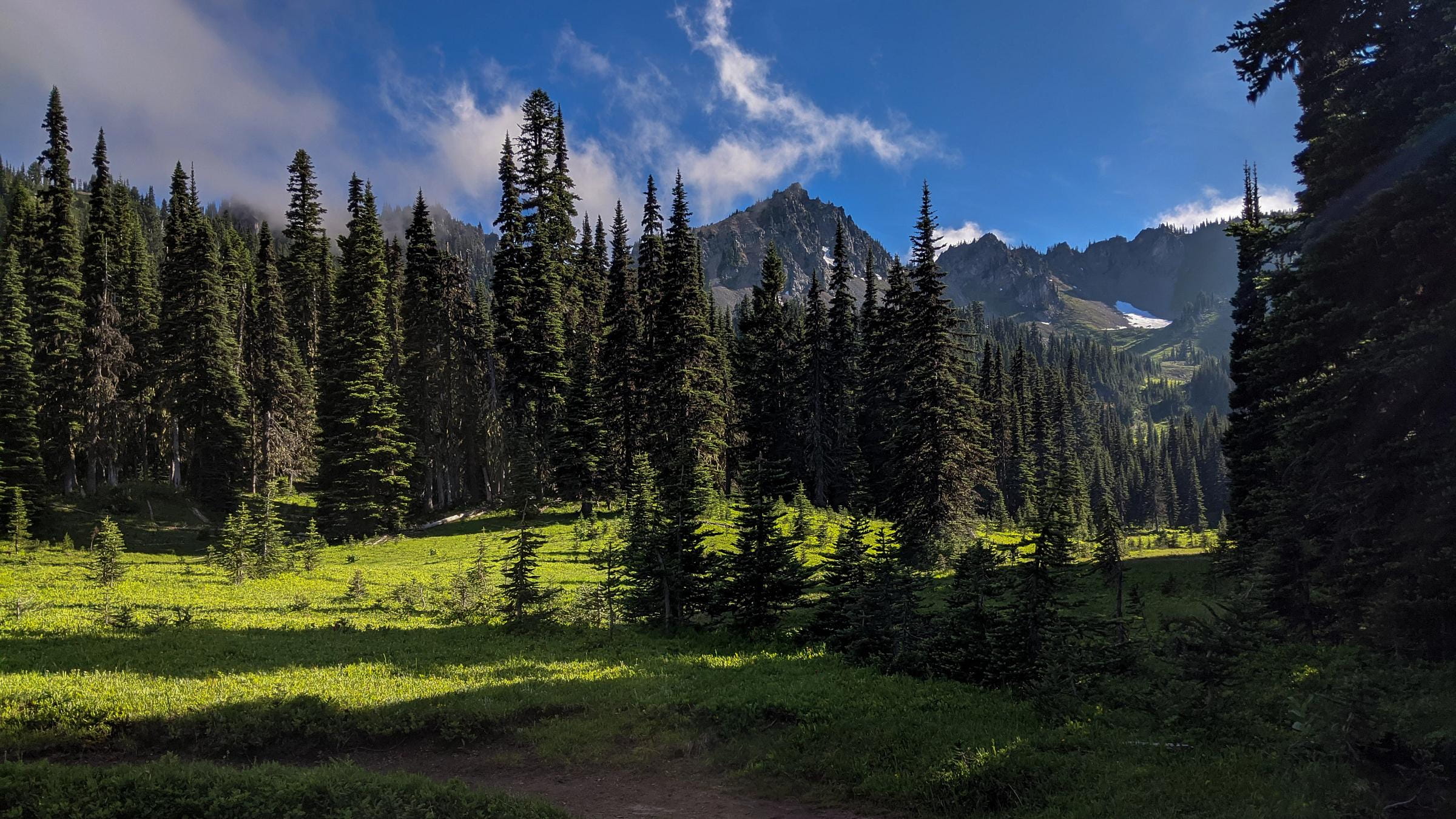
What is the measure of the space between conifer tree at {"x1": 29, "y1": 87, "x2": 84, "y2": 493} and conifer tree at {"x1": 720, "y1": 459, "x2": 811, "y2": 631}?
156ft

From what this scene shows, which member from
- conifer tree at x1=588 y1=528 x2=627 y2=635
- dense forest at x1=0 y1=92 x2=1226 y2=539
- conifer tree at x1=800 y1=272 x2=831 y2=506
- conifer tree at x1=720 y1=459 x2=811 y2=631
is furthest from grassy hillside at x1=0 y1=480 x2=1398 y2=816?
conifer tree at x1=800 y1=272 x2=831 y2=506

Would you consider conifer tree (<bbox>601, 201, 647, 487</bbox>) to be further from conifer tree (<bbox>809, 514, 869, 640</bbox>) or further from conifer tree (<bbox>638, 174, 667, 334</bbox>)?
conifer tree (<bbox>809, 514, 869, 640</bbox>)

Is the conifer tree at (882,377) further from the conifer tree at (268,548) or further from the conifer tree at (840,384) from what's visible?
the conifer tree at (268,548)

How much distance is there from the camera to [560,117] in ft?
160

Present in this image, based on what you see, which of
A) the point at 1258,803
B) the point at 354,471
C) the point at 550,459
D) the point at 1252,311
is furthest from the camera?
the point at 550,459

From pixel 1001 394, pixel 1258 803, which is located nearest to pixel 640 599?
pixel 1258 803

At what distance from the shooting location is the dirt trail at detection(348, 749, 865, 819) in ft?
28.6

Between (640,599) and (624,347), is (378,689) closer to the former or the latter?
(640,599)

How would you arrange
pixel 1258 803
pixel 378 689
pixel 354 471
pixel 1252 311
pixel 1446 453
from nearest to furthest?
pixel 1258 803
pixel 1446 453
pixel 378 689
pixel 1252 311
pixel 354 471

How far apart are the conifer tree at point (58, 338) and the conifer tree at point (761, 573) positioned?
156ft

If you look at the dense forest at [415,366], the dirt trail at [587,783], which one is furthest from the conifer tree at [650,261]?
the dirt trail at [587,783]

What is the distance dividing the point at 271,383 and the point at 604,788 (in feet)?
146

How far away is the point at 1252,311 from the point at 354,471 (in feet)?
168

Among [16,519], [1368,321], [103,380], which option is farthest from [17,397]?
[1368,321]
